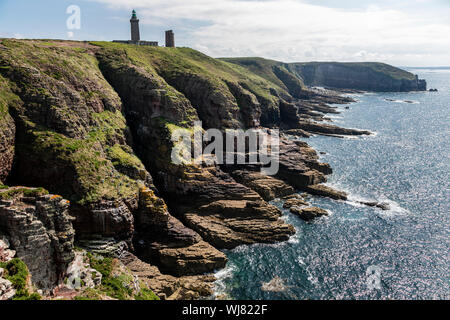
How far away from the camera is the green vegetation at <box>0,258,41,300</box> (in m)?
27.8

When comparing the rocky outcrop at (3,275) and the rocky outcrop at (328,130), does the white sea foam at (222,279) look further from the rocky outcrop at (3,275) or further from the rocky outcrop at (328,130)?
the rocky outcrop at (328,130)

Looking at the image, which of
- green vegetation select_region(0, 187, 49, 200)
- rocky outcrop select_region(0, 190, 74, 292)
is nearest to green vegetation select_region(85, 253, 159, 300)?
rocky outcrop select_region(0, 190, 74, 292)

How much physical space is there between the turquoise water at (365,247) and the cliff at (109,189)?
5.14m

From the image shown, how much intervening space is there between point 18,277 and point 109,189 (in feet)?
83.1

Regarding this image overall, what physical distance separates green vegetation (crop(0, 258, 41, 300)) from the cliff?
490 millimetres

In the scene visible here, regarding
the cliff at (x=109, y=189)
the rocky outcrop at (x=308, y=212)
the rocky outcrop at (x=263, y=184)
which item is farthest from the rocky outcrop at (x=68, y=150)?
the rocky outcrop at (x=308, y=212)

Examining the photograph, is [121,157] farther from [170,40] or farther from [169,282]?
[170,40]

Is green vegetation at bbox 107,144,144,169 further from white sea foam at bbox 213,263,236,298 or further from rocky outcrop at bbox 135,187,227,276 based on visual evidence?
white sea foam at bbox 213,263,236,298

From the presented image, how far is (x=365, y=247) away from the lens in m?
60.9

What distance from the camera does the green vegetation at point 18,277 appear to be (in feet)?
91.2

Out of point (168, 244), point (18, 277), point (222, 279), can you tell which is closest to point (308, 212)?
point (222, 279)

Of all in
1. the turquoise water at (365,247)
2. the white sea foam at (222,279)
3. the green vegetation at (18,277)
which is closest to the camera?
the green vegetation at (18,277)

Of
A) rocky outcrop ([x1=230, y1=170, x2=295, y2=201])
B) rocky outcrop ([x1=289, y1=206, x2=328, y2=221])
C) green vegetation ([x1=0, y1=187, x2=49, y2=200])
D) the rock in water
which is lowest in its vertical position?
the rock in water
